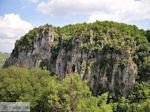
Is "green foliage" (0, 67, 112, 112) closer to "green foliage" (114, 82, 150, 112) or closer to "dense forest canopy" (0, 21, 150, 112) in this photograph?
"dense forest canopy" (0, 21, 150, 112)

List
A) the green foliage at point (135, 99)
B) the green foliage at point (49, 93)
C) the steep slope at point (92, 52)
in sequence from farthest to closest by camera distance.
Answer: the steep slope at point (92, 52)
the green foliage at point (135, 99)
the green foliage at point (49, 93)

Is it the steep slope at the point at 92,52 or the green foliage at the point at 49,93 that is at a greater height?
the steep slope at the point at 92,52

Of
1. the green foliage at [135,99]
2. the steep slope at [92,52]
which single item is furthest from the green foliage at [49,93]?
the steep slope at [92,52]

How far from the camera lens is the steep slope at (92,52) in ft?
318

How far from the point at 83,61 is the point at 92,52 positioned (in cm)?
275

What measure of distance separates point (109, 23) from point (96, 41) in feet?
31.0

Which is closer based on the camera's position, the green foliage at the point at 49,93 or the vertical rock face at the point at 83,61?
the green foliage at the point at 49,93

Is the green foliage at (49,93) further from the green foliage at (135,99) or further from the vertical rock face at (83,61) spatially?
the vertical rock face at (83,61)

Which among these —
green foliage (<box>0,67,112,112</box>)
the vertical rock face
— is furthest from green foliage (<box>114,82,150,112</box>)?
green foliage (<box>0,67,112,112</box>)

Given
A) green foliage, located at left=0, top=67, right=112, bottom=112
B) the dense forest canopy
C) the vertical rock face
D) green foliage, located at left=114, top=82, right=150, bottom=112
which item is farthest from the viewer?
the vertical rock face

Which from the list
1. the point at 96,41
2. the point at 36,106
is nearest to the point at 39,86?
the point at 36,106

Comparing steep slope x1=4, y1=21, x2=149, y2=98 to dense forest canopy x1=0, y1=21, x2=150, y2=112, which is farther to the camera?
steep slope x1=4, y1=21, x2=149, y2=98

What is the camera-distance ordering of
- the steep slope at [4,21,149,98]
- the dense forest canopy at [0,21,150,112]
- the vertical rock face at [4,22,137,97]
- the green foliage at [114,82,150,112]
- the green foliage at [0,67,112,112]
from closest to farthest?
the green foliage at [0,67,112,112], the dense forest canopy at [0,21,150,112], the green foliage at [114,82,150,112], the vertical rock face at [4,22,137,97], the steep slope at [4,21,149,98]

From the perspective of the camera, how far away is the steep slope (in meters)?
97.1
